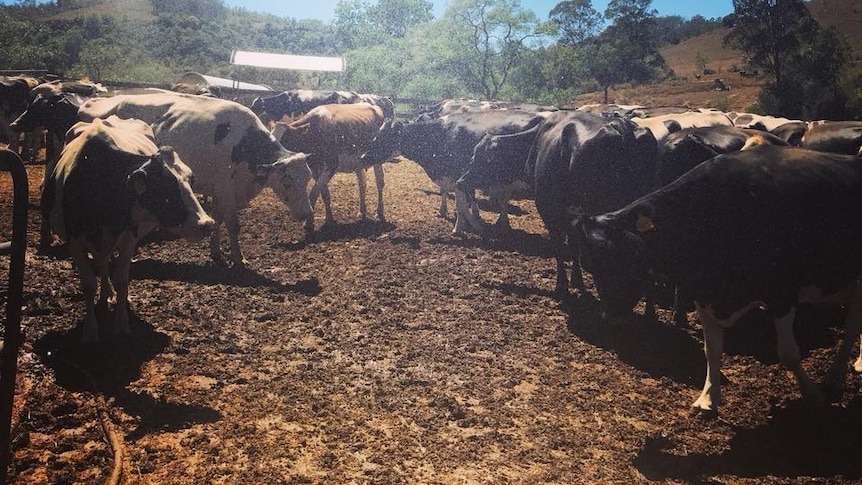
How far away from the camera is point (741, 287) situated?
15.1ft

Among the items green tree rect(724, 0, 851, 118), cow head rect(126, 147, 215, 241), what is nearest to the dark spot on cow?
cow head rect(126, 147, 215, 241)

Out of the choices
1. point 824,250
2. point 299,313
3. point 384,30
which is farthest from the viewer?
point 384,30

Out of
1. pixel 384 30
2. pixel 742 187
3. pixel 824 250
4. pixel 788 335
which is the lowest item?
pixel 788 335

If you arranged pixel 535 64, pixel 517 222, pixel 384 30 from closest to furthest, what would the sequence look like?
pixel 517 222
pixel 535 64
pixel 384 30

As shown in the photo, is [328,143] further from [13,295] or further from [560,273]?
[13,295]

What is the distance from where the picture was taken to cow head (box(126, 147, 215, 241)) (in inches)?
217

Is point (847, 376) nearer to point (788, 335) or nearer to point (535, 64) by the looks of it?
point (788, 335)

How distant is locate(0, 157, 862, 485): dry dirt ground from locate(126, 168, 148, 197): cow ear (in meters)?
1.52

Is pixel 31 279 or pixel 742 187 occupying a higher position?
pixel 742 187

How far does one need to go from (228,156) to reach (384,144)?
15.8ft

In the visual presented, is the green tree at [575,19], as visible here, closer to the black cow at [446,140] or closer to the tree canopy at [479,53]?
the tree canopy at [479,53]

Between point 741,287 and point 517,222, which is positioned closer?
point 741,287

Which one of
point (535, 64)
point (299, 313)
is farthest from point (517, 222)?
point (535, 64)

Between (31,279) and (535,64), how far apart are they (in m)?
39.9
